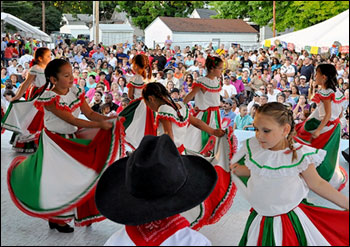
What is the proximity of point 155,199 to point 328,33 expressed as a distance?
22.1ft

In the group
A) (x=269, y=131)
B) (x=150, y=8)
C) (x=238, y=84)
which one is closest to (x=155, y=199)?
(x=269, y=131)

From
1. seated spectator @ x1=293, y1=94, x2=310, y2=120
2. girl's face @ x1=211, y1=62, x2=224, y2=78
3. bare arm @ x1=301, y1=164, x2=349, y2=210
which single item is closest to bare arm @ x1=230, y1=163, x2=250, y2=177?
bare arm @ x1=301, y1=164, x2=349, y2=210

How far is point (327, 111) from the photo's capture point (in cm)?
434

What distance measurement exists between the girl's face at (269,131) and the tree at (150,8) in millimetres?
17007

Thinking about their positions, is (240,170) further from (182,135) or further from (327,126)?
(327,126)

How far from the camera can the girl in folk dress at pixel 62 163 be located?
3156mm

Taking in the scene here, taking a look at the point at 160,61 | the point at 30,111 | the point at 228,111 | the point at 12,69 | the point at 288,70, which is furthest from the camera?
the point at 160,61

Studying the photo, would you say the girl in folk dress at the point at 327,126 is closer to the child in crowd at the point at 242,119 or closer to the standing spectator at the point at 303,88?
the child in crowd at the point at 242,119

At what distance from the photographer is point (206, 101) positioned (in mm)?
5113

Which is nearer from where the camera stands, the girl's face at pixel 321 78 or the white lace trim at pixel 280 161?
the white lace trim at pixel 280 161

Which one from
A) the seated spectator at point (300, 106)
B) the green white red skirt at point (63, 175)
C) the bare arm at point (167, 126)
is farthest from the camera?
the seated spectator at point (300, 106)

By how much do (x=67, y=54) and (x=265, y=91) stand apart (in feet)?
26.7

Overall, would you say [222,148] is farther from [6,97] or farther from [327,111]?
[6,97]

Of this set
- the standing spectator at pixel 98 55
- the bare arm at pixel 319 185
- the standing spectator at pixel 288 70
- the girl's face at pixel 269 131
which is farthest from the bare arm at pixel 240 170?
the standing spectator at pixel 98 55
